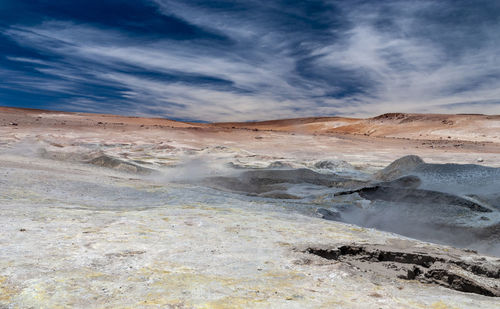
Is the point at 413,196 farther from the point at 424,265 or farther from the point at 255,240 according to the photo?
the point at 255,240

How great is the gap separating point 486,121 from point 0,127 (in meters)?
29.6

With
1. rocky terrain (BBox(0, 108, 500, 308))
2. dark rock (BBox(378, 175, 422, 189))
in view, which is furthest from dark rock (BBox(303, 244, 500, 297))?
dark rock (BBox(378, 175, 422, 189))

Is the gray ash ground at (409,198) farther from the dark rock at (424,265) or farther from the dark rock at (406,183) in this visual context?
the dark rock at (424,265)

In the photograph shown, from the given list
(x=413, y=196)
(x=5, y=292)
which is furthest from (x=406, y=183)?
(x=5, y=292)

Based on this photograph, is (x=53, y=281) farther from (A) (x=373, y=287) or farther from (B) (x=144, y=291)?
(A) (x=373, y=287)

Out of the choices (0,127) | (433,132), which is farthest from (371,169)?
(433,132)

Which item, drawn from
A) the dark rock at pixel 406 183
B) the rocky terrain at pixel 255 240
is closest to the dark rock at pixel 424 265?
the rocky terrain at pixel 255 240

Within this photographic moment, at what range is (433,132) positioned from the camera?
2589 centimetres

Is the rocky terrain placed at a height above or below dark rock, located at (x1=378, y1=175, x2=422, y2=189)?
Result: below

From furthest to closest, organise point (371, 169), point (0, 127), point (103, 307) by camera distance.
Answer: point (0, 127), point (371, 169), point (103, 307)

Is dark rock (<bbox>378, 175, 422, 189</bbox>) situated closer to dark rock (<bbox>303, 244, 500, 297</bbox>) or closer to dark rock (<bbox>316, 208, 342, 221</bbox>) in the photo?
dark rock (<bbox>316, 208, 342, 221</bbox>)

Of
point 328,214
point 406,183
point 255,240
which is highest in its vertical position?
point 406,183

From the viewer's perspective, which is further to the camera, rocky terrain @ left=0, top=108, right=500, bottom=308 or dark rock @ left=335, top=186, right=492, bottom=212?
dark rock @ left=335, top=186, right=492, bottom=212

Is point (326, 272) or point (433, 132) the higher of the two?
point (433, 132)
